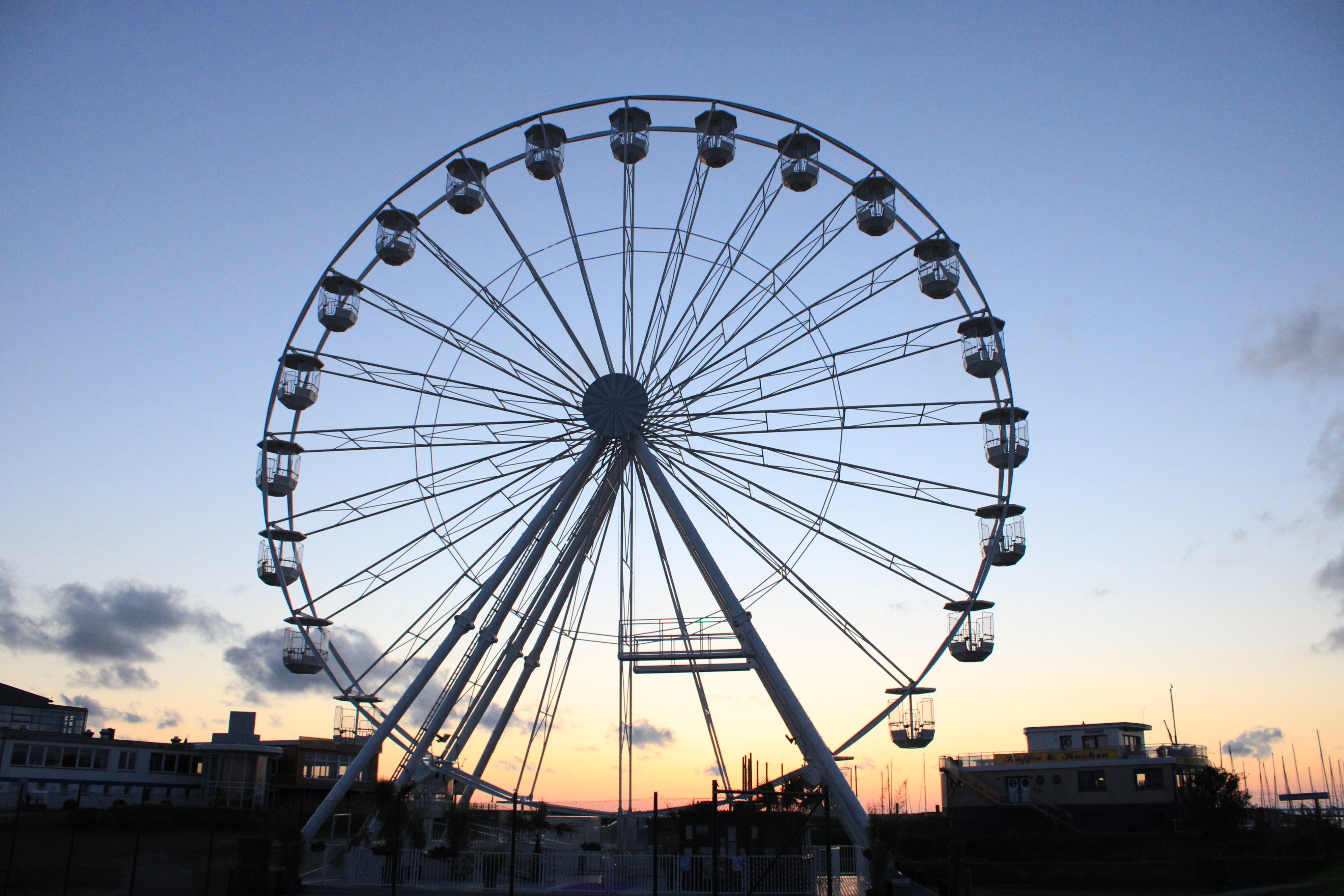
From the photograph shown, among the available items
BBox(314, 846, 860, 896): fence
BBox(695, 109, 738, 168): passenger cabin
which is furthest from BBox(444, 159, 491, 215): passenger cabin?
BBox(314, 846, 860, 896): fence

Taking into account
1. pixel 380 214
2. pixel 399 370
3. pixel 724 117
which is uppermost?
pixel 724 117

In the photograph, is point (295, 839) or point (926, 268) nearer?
point (295, 839)

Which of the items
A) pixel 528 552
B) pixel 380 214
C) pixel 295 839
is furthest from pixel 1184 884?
pixel 380 214

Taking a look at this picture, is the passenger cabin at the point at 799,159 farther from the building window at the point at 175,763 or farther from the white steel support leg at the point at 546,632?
the building window at the point at 175,763

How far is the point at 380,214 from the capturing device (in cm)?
2505

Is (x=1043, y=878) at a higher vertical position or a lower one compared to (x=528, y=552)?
lower

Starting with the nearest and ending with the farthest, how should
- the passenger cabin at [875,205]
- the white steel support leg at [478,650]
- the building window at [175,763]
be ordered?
the white steel support leg at [478,650] → the passenger cabin at [875,205] → the building window at [175,763]

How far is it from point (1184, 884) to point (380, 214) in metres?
27.6

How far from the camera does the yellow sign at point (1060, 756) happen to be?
1727 inches

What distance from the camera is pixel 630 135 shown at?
24.2 m

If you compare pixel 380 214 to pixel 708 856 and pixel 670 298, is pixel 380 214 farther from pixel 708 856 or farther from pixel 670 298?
pixel 708 856

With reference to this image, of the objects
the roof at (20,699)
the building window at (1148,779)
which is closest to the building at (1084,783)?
the building window at (1148,779)

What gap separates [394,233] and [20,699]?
3438 cm

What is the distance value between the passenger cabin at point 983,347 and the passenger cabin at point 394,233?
43.1ft
